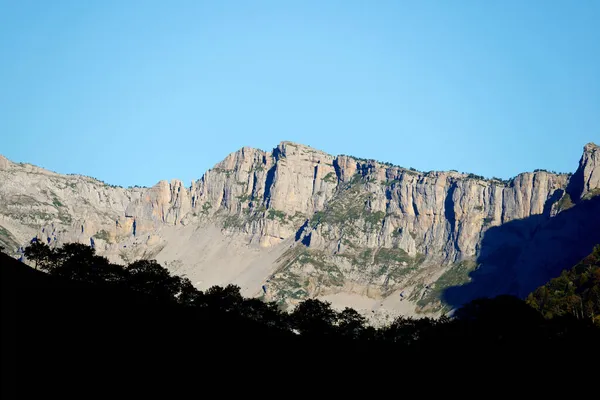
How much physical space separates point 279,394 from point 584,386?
4914 cm

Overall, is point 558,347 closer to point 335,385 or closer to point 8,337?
point 335,385

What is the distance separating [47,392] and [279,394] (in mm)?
30417

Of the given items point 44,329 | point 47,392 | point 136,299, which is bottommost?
point 47,392

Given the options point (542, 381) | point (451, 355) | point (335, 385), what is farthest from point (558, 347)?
point (335, 385)

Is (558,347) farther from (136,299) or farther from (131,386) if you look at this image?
(131,386)

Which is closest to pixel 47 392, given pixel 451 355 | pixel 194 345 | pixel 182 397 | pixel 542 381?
pixel 182 397

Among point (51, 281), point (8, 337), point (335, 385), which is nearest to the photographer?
point (8, 337)

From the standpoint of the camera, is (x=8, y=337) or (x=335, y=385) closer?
(x=8, y=337)

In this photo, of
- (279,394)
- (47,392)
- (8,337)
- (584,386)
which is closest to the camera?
(47,392)

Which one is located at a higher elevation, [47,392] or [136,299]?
[136,299]

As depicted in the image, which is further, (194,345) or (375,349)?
(375,349)

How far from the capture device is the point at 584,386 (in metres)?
116

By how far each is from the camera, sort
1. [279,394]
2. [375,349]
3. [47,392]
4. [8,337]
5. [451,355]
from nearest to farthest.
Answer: [47,392], [8,337], [279,394], [451,355], [375,349]

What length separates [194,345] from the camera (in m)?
107
